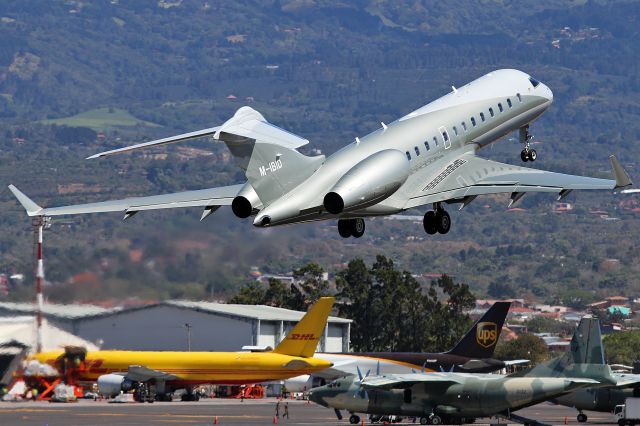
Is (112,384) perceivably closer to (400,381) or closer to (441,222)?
(400,381)

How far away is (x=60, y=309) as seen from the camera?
81062mm

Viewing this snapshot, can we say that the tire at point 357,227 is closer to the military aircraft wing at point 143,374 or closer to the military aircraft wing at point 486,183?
the military aircraft wing at point 486,183

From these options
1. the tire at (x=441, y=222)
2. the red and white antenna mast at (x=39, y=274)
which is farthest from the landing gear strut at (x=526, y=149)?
the red and white antenna mast at (x=39, y=274)

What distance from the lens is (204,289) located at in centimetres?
7925

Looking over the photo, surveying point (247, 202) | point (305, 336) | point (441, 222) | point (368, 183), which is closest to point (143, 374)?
point (305, 336)

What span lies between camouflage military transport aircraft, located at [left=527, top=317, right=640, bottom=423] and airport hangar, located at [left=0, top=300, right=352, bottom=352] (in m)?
22.2

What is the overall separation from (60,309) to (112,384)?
3693 cm

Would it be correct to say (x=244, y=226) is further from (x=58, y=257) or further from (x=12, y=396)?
(x=12, y=396)

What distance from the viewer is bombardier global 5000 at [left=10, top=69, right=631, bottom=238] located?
199ft

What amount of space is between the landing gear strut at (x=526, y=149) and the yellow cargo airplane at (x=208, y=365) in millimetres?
38902

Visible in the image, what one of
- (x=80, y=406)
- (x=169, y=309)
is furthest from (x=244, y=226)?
(x=80, y=406)

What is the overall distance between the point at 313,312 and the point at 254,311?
4291 centimetres

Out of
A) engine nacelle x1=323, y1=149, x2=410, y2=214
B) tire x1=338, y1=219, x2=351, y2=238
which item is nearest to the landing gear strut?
tire x1=338, y1=219, x2=351, y2=238

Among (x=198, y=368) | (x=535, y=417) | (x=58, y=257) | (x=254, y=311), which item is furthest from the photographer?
(x=254, y=311)
